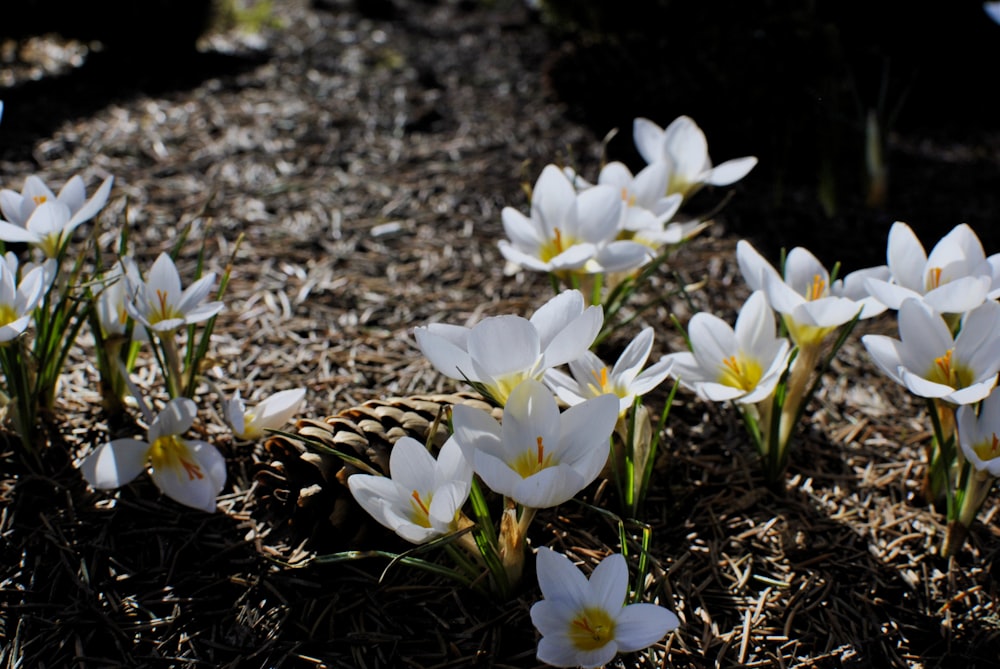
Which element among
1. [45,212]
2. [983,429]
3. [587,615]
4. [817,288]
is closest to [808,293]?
[817,288]

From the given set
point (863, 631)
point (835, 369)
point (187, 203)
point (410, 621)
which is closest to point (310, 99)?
point (187, 203)

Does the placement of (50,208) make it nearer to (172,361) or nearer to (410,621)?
(172,361)

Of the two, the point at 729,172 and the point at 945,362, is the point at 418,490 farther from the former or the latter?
the point at 729,172

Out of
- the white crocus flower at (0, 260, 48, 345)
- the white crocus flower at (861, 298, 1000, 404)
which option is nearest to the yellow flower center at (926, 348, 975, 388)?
the white crocus flower at (861, 298, 1000, 404)

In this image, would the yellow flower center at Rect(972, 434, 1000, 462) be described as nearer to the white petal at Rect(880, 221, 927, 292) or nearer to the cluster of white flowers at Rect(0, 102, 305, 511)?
the white petal at Rect(880, 221, 927, 292)

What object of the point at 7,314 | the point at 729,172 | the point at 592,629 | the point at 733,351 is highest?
the point at 7,314
